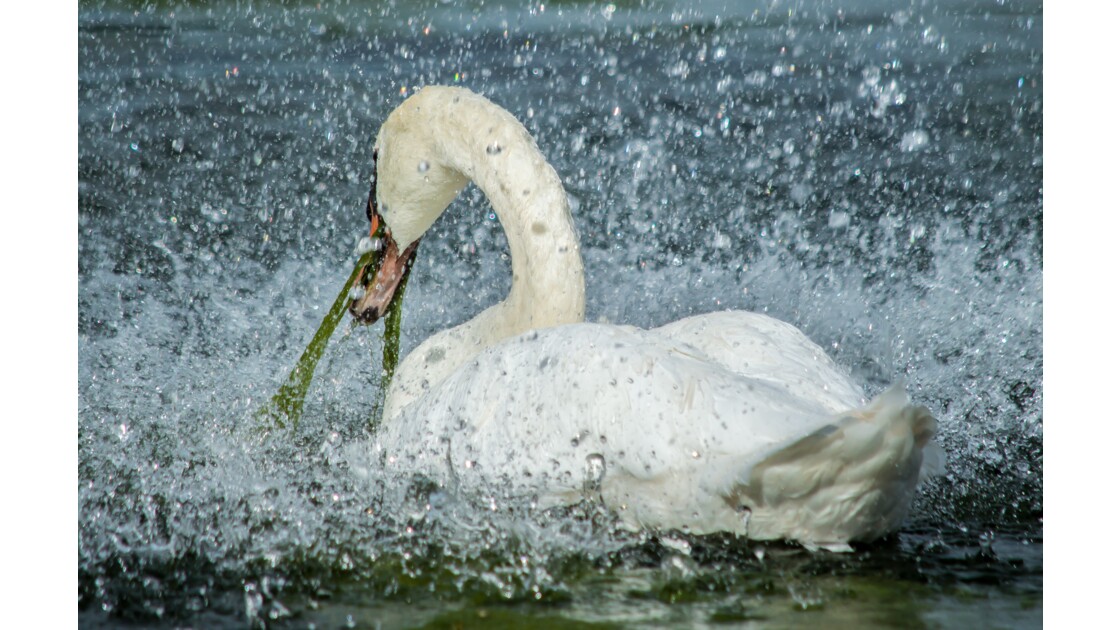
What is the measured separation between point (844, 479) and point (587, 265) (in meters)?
4.60

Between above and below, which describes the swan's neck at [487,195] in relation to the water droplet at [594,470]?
above

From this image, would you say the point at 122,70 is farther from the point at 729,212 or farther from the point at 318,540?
the point at 318,540

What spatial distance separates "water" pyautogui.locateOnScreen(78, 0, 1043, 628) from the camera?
9.91 ft

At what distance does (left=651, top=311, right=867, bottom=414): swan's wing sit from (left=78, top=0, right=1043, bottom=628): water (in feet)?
1.49

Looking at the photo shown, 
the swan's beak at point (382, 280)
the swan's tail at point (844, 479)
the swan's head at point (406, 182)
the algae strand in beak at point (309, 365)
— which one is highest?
the swan's head at point (406, 182)

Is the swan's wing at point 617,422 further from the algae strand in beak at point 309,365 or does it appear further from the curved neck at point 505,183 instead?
the algae strand in beak at point 309,365

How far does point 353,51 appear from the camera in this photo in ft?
35.7

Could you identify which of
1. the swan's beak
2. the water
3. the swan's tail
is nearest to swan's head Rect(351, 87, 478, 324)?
the swan's beak

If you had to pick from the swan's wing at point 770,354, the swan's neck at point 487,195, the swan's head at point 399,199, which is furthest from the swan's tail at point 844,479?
the swan's head at point 399,199

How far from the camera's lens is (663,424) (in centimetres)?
298

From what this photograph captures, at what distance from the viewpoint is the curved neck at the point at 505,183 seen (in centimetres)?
397

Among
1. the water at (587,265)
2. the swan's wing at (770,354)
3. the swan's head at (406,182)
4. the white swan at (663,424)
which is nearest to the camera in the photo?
the white swan at (663,424)

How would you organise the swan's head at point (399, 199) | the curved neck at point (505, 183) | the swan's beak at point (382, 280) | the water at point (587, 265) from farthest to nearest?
the swan's beak at point (382, 280) → the swan's head at point (399, 199) → the curved neck at point (505, 183) → the water at point (587, 265)

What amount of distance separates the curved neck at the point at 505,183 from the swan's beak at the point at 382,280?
0.66 ft
